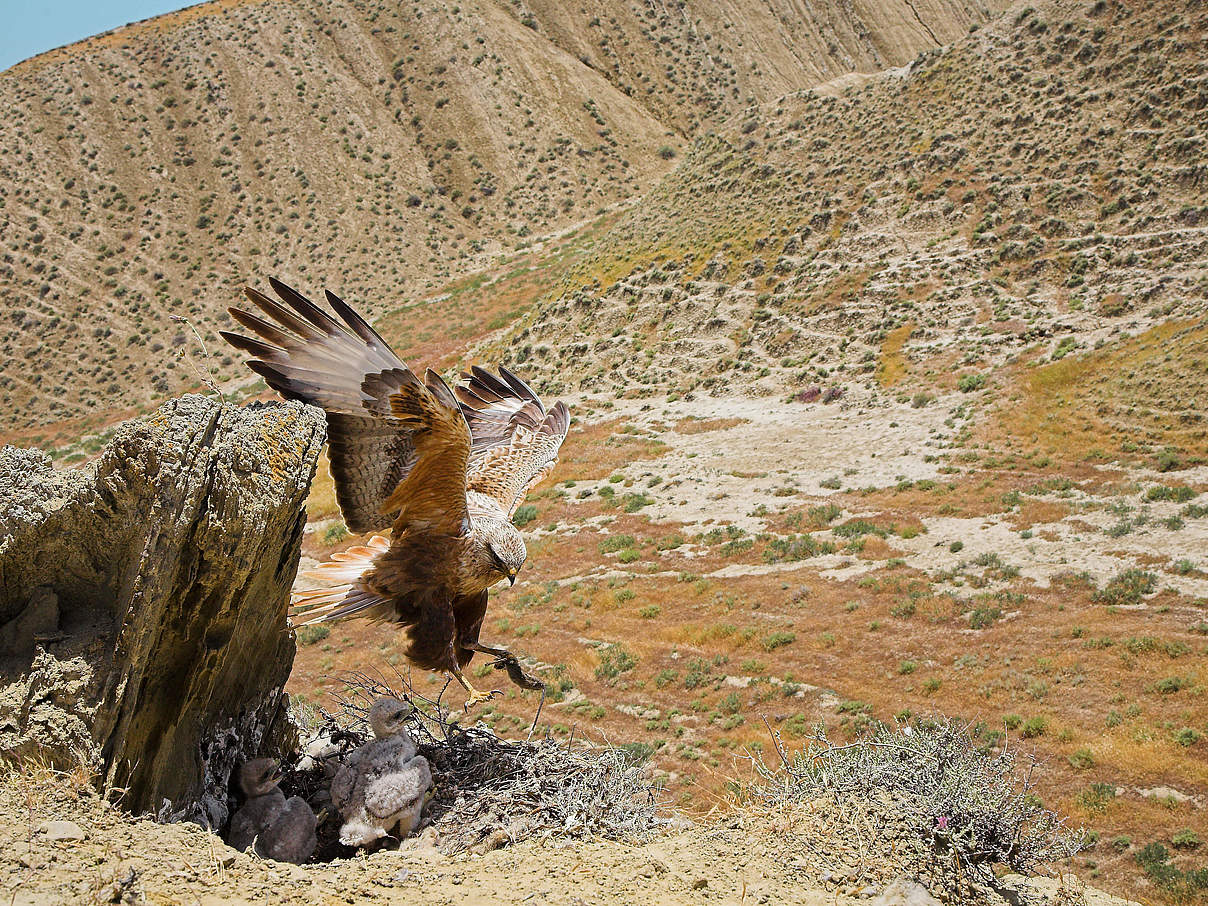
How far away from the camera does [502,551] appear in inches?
192

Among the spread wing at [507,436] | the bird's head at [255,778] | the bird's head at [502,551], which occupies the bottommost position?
the bird's head at [255,778]

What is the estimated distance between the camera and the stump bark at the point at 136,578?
304 cm

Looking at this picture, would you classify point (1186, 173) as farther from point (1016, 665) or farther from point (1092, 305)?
point (1016, 665)

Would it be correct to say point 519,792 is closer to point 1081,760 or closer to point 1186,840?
point 1186,840

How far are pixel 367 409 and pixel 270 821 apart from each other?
2151 mm

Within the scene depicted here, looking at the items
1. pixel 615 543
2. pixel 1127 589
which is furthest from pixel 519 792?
pixel 615 543

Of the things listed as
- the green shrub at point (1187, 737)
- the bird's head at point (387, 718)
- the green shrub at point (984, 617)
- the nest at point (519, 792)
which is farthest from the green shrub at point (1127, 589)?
the bird's head at point (387, 718)

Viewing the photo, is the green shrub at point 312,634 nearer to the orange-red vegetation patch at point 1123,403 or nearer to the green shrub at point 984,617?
the green shrub at point 984,617

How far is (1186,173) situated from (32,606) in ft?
118

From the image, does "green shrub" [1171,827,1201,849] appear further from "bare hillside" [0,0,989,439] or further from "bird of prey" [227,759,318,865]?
"bare hillside" [0,0,989,439]

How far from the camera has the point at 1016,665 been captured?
11.3 metres

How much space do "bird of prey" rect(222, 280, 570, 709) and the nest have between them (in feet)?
1.27

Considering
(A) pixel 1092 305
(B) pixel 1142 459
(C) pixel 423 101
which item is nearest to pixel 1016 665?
(B) pixel 1142 459

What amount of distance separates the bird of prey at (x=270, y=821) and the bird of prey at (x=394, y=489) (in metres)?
0.91
